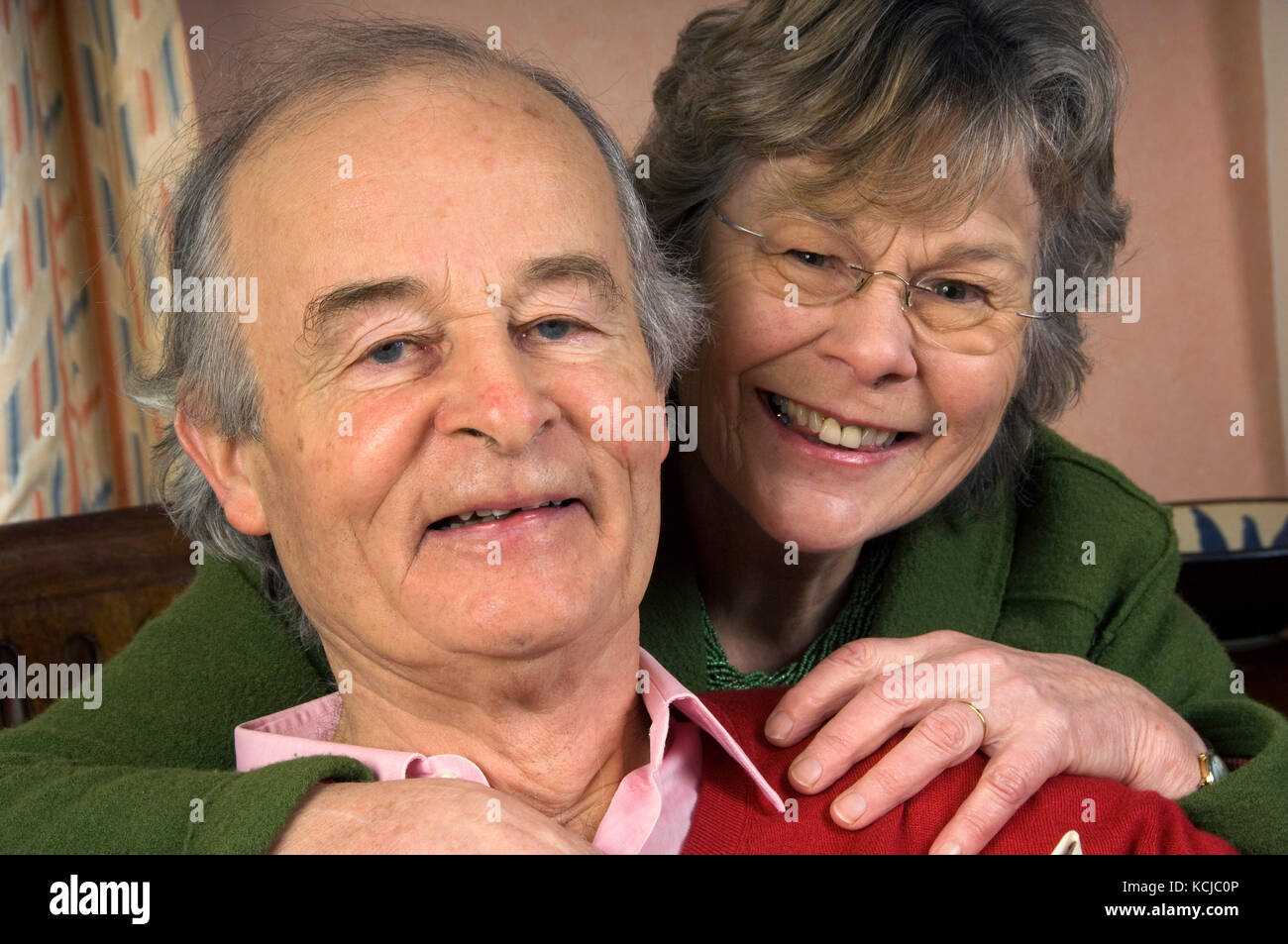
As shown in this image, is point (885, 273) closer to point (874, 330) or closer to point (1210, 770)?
point (874, 330)

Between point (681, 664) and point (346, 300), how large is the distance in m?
0.71

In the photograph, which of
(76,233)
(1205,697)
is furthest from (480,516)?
(76,233)

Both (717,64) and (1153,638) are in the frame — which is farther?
(1153,638)

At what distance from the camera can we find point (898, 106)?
1.46m

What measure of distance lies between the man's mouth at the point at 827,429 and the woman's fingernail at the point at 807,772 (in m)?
0.51

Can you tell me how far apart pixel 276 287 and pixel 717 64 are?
2.29 feet

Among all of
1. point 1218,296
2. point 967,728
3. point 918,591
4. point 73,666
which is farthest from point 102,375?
point 1218,296

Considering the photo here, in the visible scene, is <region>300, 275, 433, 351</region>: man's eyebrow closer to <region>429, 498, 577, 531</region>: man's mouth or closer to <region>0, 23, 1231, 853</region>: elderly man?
<region>0, 23, 1231, 853</region>: elderly man

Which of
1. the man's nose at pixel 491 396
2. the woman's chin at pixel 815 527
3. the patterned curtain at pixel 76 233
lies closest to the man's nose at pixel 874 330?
the woman's chin at pixel 815 527

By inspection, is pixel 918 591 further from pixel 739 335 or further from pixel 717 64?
pixel 717 64

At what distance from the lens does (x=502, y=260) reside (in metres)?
1.11

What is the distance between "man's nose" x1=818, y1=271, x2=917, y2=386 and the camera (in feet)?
4.91
